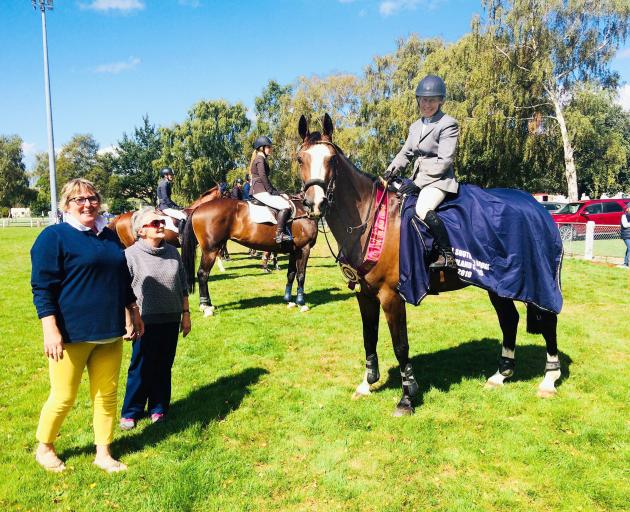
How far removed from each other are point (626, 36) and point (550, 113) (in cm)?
598

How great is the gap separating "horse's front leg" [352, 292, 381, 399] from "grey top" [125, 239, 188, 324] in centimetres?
216

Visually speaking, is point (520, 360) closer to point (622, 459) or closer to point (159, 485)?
point (622, 459)

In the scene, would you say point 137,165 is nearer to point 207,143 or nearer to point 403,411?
point 207,143

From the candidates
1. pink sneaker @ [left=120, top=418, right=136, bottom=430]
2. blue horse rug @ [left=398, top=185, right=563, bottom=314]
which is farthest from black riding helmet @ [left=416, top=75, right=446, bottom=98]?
pink sneaker @ [left=120, top=418, right=136, bottom=430]

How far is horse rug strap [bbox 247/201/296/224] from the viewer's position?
10.0 m

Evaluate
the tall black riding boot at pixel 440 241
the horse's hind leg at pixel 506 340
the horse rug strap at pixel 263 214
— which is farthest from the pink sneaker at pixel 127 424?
the horse rug strap at pixel 263 214

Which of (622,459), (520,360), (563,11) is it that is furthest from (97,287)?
(563,11)

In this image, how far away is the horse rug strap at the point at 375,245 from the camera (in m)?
4.75

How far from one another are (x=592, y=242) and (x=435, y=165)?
1491 centimetres

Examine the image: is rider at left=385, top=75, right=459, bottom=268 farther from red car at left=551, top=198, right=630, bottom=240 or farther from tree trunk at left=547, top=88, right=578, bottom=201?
tree trunk at left=547, top=88, right=578, bottom=201

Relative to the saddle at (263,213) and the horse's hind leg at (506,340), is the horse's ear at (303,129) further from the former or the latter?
the saddle at (263,213)

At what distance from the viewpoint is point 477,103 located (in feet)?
99.8

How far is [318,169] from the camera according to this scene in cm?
430

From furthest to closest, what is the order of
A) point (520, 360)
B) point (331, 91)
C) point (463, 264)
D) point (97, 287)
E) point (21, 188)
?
point (21, 188) → point (331, 91) → point (520, 360) → point (463, 264) → point (97, 287)
